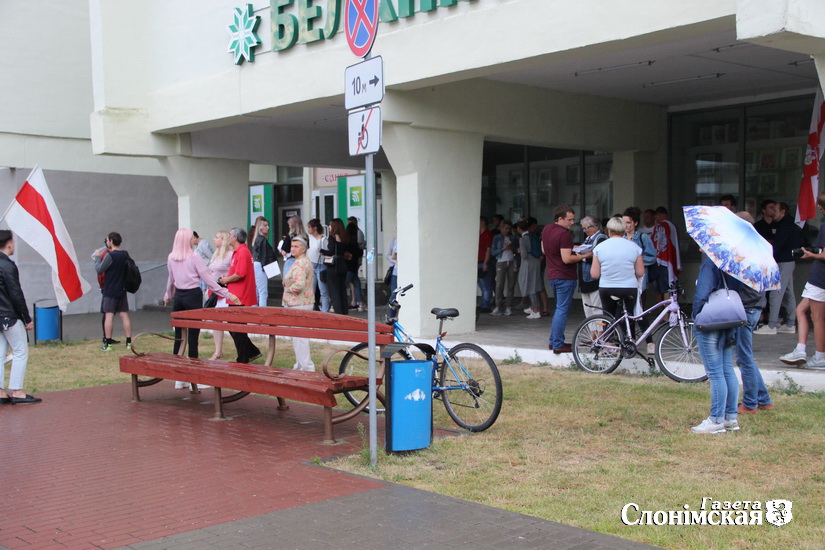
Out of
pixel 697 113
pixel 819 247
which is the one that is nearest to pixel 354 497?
pixel 819 247

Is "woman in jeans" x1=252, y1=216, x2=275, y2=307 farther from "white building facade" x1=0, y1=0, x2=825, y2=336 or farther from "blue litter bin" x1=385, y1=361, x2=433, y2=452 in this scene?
"blue litter bin" x1=385, y1=361, x2=433, y2=452

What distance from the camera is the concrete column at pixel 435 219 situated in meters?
12.6

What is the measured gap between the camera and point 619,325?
32.9 ft

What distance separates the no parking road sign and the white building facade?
3605 millimetres

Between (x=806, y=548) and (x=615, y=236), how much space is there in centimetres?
606

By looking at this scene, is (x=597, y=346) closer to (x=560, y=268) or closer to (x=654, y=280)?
(x=560, y=268)

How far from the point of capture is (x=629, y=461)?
6.51 meters

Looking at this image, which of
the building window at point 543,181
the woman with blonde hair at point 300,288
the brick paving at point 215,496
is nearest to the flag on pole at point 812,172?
the woman with blonde hair at point 300,288

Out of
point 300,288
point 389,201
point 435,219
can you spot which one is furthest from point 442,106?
point 389,201

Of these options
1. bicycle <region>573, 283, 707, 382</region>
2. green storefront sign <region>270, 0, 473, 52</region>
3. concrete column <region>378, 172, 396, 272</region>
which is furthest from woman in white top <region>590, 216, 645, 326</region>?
concrete column <region>378, 172, 396, 272</region>

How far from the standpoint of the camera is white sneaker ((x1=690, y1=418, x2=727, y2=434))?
23.8 feet

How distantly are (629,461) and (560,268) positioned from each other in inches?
188

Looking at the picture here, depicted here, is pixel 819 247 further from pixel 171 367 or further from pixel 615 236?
pixel 171 367

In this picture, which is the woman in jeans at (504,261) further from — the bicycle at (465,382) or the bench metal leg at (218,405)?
the bicycle at (465,382)
